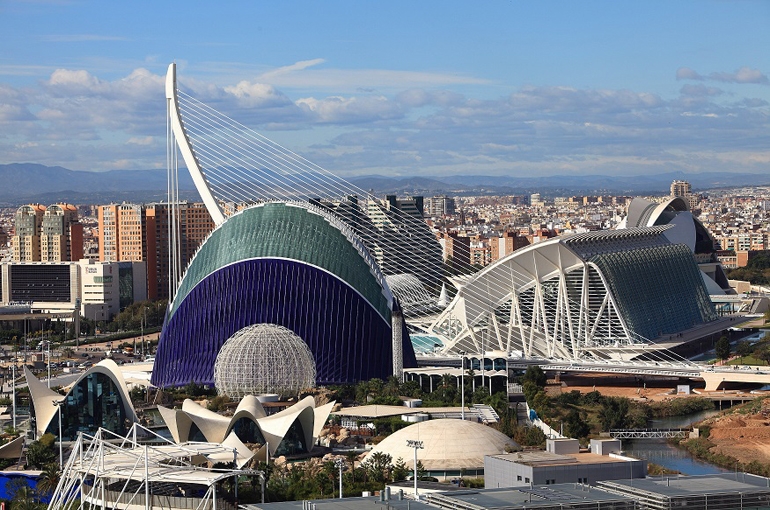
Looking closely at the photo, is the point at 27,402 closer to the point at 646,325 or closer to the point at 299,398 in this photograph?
the point at 299,398

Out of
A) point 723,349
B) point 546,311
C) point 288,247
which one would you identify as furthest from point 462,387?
point 723,349

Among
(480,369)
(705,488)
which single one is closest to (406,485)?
(705,488)

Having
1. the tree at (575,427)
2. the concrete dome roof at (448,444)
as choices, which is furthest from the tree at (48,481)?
the tree at (575,427)

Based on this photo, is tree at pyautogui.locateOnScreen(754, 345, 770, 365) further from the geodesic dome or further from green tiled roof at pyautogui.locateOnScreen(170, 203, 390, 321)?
the geodesic dome

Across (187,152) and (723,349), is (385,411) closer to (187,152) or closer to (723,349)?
(187,152)

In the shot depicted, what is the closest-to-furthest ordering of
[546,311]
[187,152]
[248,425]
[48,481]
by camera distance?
[48,481], [248,425], [187,152], [546,311]

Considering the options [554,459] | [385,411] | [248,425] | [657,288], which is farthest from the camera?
[657,288]
